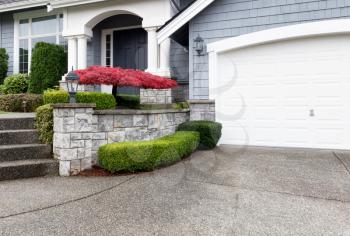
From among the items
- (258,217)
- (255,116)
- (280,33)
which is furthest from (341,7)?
(258,217)

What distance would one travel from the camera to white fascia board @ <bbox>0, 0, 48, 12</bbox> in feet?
34.9

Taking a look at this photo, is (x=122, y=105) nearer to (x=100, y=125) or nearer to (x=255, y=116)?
(x=100, y=125)

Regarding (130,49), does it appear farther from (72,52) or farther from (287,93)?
(287,93)

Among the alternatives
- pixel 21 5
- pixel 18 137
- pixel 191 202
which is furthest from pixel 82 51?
pixel 191 202

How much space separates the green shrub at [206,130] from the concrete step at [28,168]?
126 inches

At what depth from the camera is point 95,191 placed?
159 inches

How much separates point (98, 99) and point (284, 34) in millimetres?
4487

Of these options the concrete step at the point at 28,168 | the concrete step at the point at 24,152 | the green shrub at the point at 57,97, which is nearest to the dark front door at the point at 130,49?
the green shrub at the point at 57,97

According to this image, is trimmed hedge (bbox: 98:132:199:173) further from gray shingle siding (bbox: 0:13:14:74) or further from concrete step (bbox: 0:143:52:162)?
gray shingle siding (bbox: 0:13:14:74)

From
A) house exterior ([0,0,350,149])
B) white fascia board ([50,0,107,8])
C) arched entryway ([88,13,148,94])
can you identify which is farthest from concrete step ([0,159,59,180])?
white fascia board ([50,0,107,8])

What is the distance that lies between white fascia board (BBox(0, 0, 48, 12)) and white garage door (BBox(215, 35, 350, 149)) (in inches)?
287

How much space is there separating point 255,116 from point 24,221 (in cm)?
560

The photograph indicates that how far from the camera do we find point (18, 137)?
5293 mm

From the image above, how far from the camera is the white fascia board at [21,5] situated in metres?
10.6
